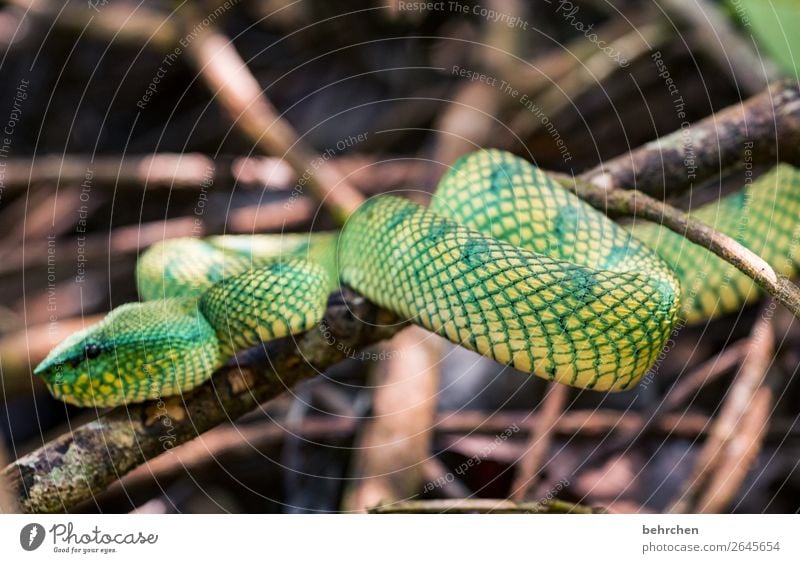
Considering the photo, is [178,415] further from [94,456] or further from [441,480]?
[441,480]

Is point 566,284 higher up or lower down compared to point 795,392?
higher up

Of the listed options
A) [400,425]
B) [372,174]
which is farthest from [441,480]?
[372,174]

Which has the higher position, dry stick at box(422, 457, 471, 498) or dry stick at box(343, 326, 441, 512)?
dry stick at box(343, 326, 441, 512)

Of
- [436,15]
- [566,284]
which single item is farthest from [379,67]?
[566,284]

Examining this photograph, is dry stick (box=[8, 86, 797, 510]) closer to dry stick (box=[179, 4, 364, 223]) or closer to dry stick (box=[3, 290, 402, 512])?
dry stick (box=[3, 290, 402, 512])

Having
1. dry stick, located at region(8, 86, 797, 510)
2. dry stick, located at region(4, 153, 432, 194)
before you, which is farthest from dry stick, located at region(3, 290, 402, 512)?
dry stick, located at region(4, 153, 432, 194)
